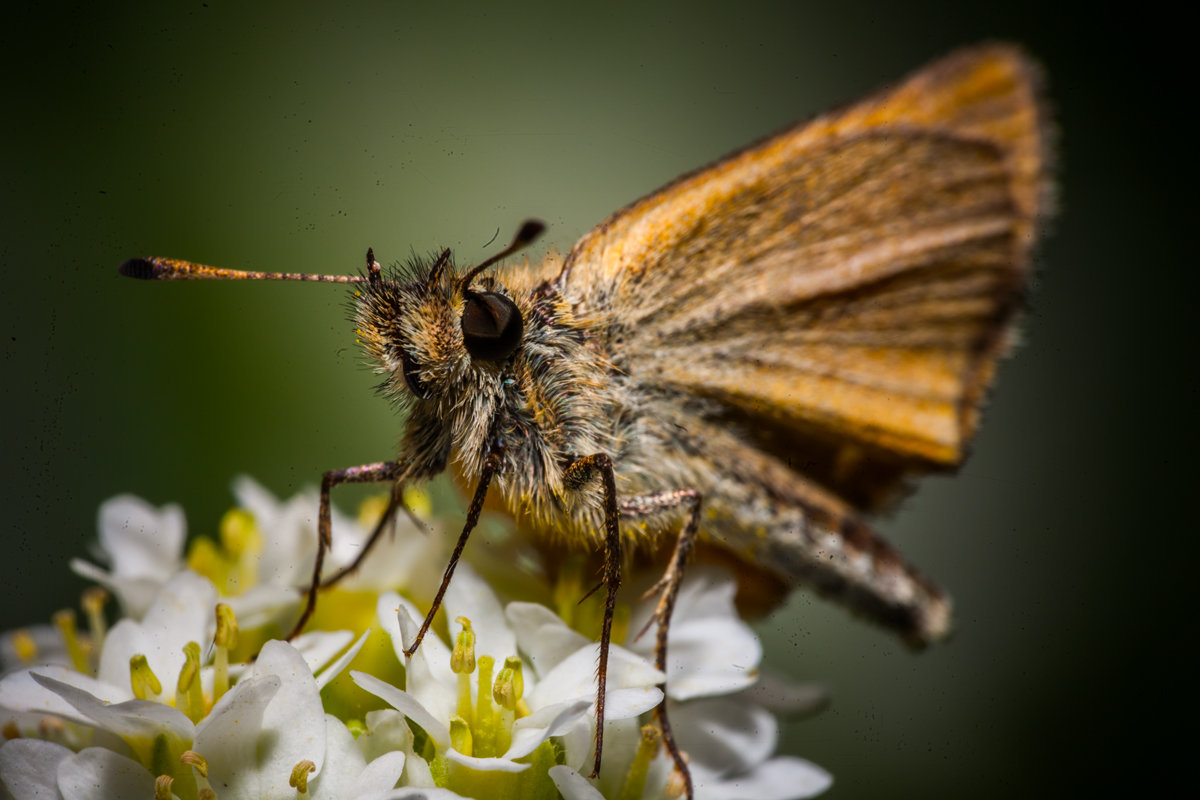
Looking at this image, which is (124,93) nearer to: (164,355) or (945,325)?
(164,355)

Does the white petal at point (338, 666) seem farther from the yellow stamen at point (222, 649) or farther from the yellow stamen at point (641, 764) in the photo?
the yellow stamen at point (641, 764)

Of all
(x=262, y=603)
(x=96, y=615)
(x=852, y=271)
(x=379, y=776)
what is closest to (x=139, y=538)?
(x=96, y=615)

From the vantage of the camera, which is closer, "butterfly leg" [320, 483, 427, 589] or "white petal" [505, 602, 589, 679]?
"white petal" [505, 602, 589, 679]

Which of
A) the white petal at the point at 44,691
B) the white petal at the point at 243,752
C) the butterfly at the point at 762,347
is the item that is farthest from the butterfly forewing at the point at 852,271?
the white petal at the point at 44,691

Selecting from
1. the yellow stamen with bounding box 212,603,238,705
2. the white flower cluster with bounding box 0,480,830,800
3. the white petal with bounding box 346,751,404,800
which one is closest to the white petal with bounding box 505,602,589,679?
the white flower cluster with bounding box 0,480,830,800

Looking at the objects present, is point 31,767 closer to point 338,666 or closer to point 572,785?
point 338,666

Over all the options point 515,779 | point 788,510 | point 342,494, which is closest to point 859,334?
point 788,510

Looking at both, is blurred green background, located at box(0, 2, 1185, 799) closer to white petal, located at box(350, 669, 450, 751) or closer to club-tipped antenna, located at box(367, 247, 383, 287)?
club-tipped antenna, located at box(367, 247, 383, 287)
